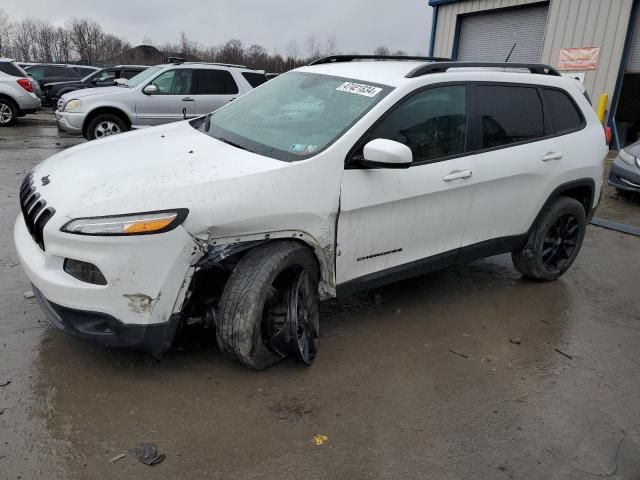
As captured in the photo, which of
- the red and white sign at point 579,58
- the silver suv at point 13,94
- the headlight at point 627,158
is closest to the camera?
the headlight at point 627,158

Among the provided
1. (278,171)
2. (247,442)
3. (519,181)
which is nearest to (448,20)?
(519,181)

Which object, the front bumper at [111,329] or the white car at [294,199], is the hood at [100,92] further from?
the front bumper at [111,329]

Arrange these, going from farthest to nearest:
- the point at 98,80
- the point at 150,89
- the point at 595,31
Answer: the point at 98,80 → the point at 595,31 → the point at 150,89

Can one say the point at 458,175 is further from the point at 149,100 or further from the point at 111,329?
the point at 149,100

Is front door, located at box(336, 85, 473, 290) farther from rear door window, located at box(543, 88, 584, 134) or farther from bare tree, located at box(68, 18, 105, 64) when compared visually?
bare tree, located at box(68, 18, 105, 64)

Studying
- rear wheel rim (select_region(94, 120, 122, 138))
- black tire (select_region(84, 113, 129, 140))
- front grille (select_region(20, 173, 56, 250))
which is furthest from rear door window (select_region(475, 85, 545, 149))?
rear wheel rim (select_region(94, 120, 122, 138))

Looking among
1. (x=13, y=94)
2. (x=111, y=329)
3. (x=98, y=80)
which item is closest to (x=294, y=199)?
(x=111, y=329)

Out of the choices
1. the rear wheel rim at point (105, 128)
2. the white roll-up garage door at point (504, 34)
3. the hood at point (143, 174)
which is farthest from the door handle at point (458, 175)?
the white roll-up garage door at point (504, 34)

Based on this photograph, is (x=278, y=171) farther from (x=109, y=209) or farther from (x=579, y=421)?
(x=579, y=421)

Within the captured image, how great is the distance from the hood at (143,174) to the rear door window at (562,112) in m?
2.61

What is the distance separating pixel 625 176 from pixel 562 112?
4711 mm

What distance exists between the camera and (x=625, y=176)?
27.6 feet

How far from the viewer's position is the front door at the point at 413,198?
130 inches

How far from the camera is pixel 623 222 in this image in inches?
292
